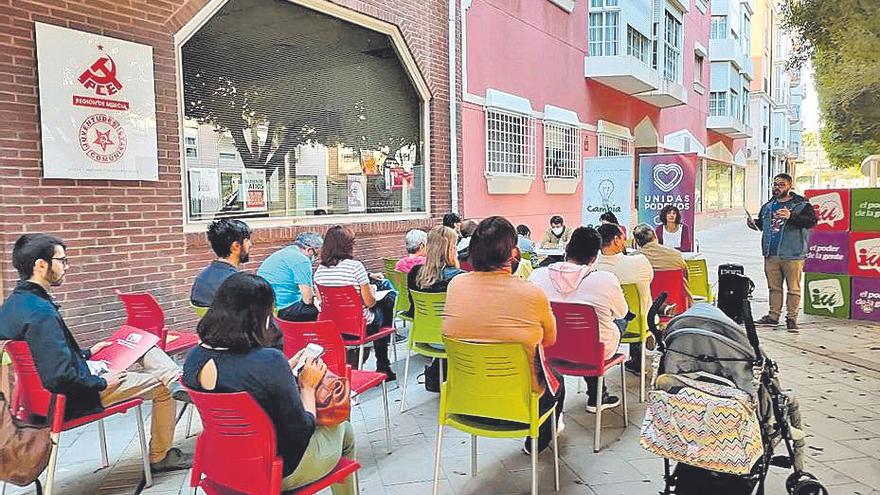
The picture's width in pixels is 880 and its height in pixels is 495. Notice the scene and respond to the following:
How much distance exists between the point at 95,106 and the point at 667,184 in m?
6.85

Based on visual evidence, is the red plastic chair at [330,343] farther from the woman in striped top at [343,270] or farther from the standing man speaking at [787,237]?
the standing man speaking at [787,237]

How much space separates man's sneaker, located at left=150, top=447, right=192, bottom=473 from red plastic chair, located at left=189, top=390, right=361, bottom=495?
1.35 meters

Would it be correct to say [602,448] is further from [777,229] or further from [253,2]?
[253,2]

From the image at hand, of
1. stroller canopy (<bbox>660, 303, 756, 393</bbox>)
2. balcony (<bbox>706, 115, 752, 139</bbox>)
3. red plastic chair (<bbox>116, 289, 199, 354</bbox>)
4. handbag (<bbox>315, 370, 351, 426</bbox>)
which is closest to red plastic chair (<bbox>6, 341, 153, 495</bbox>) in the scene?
red plastic chair (<bbox>116, 289, 199, 354</bbox>)

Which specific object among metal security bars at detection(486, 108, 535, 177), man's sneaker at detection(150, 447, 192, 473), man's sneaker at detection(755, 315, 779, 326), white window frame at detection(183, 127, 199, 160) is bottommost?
man's sneaker at detection(150, 447, 192, 473)

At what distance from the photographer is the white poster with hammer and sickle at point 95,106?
457cm

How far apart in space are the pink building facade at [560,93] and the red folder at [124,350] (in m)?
6.58

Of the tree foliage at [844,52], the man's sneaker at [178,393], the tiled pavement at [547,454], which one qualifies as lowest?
the tiled pavement at [547,454]

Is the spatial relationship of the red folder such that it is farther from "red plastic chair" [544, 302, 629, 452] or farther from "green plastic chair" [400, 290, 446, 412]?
"red plastic chair" [544, 302, 629, 452]

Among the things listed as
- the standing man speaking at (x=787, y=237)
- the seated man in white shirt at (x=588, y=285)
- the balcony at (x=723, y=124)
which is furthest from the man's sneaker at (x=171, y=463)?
the balcony at (x=723, y=124)

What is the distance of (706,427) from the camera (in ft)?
8.61

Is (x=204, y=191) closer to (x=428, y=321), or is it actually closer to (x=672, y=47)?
(x=428, y=321)

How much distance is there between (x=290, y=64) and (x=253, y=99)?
2.54 feet

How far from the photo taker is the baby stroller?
2600 millimetres
